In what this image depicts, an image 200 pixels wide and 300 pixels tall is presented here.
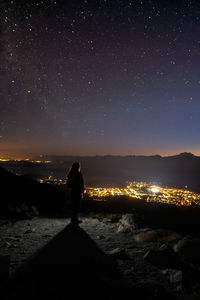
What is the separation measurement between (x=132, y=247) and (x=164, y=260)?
1.26 metres

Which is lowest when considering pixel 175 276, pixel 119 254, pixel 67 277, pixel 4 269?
pixel 119 254

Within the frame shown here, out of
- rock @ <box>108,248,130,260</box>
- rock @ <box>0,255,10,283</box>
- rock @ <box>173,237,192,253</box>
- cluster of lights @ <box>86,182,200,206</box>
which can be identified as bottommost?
cluster of lights @ <box>86,182,200,206</box>

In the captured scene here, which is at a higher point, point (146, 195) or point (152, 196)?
point (152, 196)

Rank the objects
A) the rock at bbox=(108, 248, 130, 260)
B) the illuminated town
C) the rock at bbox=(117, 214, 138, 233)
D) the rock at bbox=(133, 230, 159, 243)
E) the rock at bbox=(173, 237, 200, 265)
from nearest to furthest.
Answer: the rock at bbox=(173, 237, 200, 265) < the rock at bbox=(108, 248, 130, 260) < the rock at bbox=(133, 230, 159, 243) < the rock at bbox=(117, 214, 138, 233) < the illuminated town

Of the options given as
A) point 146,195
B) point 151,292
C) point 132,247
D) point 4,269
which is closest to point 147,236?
point 132,247

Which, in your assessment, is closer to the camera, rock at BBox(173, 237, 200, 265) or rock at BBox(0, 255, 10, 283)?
rock at BBox(0, 255, 10, 283)

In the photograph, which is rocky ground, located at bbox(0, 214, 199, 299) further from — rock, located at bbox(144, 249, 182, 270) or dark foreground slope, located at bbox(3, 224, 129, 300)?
dark foreground slope, located at bbox(3, 224, 129, 300)

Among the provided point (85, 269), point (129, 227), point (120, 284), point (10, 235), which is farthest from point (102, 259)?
point (10, 235)

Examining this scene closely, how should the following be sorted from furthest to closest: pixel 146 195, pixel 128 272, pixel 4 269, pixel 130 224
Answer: pixel 146 195
pixel 130 224
pixel 128 272
pixel 4 269

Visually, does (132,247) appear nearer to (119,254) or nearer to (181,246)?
(119,254)

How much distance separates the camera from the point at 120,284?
123 inches

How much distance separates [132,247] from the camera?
4992 mm

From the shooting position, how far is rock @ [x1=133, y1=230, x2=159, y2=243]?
215 inches

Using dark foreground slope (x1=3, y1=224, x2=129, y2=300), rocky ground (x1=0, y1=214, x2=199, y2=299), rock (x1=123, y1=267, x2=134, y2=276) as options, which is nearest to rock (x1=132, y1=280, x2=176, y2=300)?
rocky ground (x1=0, y1=214, x2=199, y2=299)
